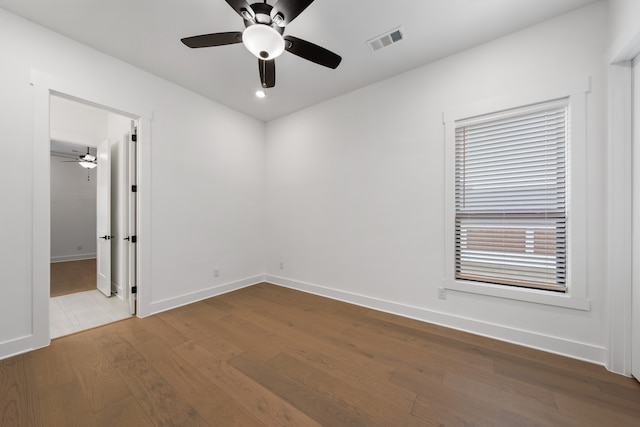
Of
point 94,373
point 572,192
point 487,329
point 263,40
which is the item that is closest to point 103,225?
point 94,373

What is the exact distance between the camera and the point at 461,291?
8.37 ft

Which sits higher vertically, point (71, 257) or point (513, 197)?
point (513, 197)

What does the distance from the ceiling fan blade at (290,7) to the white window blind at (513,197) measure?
1.95 m

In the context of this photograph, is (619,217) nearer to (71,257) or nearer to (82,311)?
(82,311)

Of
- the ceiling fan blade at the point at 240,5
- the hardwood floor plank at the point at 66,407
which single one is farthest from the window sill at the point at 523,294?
the hardwood floor plank at the point at 66,407

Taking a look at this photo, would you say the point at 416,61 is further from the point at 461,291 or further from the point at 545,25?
the point at 461,291

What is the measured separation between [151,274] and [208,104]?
2.48 meters

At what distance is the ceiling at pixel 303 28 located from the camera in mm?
2014

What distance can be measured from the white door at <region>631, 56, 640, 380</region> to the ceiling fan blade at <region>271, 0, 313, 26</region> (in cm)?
243

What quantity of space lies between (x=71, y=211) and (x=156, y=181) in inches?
247

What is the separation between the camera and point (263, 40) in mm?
1645

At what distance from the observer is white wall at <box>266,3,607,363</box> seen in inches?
79.4

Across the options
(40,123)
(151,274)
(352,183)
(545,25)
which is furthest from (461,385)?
(40,123)

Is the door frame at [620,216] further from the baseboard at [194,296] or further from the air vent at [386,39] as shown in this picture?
the baseboard at [194,296]
